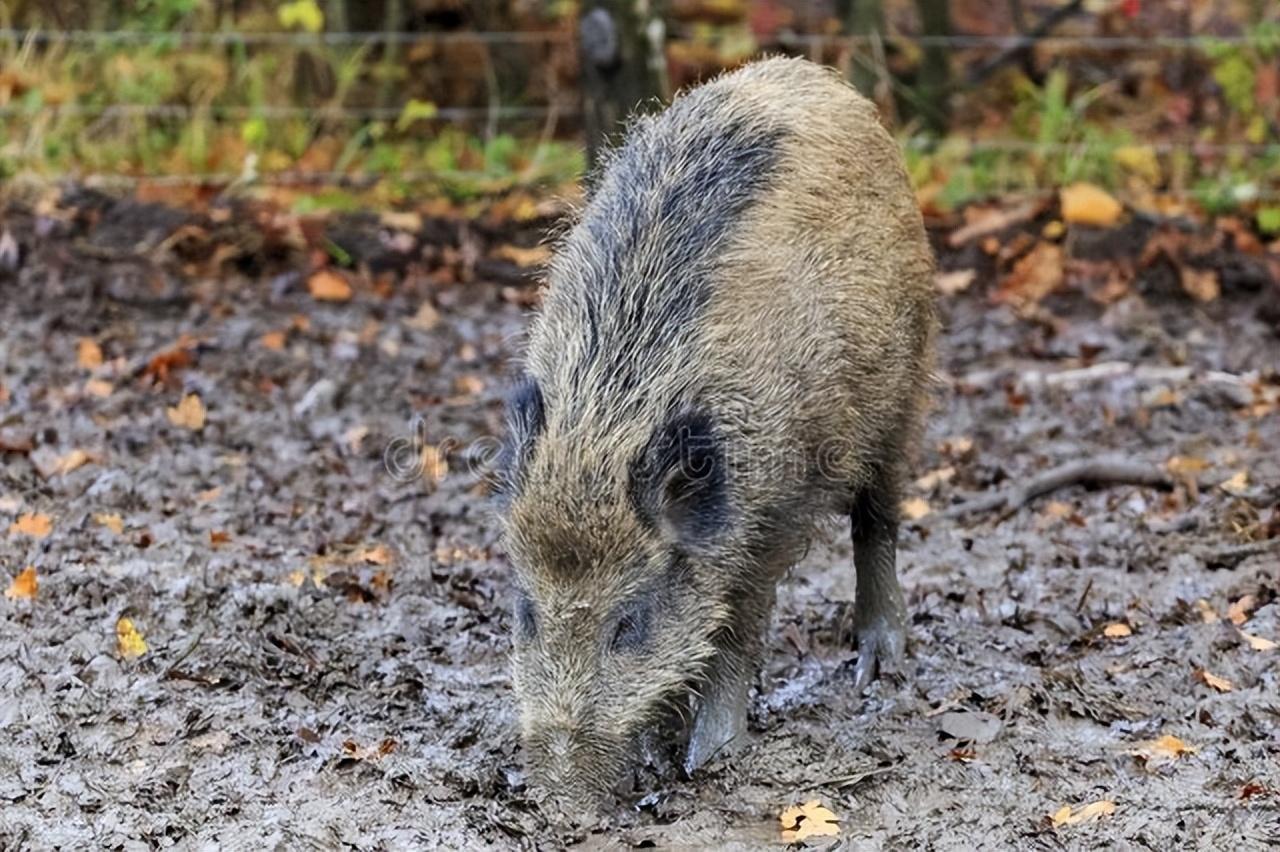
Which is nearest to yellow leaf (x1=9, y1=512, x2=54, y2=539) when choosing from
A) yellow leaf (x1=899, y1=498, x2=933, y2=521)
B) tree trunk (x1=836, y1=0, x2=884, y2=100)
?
yellow leaf (x1=899, y1=498, x2=933, y2=521)

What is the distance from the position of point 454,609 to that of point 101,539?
1159mm

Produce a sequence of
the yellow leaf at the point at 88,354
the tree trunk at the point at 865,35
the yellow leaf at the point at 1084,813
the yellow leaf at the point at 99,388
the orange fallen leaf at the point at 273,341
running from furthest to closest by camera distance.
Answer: the tree trunk at the point at 865,35
the orange fallen leaf at the point at 273,341
the yellow leaf at the point at 88,354
the yellow leaf at the point at 99,388
the yellow leaf at the point at 1084,813

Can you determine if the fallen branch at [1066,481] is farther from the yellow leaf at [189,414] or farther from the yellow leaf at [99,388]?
the yellow leaf at [99,388]

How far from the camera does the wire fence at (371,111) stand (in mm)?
9242

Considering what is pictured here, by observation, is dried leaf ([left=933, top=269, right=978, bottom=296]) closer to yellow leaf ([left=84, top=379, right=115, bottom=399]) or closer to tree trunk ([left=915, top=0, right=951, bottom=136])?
tree trunk ([left=915, top=0, right=951, bottom=136])

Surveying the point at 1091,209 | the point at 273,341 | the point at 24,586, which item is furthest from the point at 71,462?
the point at 1091,209

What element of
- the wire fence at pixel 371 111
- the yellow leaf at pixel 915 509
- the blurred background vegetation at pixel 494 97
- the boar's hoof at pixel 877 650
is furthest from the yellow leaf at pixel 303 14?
the boar's hoof at pixel 877 650

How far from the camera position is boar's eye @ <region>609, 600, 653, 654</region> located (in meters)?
4.03

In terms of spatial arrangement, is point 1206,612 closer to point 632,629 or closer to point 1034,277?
point 632,629

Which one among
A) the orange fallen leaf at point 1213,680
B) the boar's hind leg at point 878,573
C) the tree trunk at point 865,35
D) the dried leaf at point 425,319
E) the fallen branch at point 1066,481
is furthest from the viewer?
the tree trunk at point 865,35

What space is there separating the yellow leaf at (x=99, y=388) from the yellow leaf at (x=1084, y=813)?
448cm

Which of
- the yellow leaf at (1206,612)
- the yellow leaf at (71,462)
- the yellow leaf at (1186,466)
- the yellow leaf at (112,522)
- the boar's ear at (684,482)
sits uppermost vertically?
the boar's ear at (684,482)

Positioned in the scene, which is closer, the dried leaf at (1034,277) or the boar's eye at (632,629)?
the boar's eye at (632,629)

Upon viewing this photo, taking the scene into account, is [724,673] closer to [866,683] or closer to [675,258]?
[866,683]
